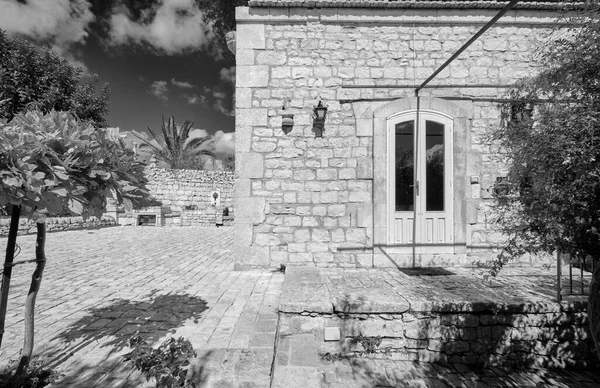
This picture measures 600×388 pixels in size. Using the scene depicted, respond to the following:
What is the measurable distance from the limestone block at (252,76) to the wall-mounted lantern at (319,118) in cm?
104

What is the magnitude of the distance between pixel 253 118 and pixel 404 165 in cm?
284

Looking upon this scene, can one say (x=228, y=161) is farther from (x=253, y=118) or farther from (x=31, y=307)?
(x=31, y=307)

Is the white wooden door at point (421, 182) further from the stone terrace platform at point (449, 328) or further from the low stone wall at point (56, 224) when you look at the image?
the low stone wall at point (56, 224)

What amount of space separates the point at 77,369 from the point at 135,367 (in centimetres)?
46

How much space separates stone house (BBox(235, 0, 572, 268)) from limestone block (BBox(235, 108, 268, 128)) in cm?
2

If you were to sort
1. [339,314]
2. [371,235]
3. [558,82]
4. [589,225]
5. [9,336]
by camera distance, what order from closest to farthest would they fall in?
[589,225] → [558,82] → [9,336] → [339,314] → [371,235]

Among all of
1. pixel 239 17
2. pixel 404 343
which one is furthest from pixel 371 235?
pixel 239 17

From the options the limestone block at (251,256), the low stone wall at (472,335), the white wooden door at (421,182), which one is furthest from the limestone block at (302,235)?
the low stone wall at (472,335)

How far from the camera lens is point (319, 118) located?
4895 millimetres

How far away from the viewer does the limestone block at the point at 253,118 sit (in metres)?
5.05

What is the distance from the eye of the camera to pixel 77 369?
2217 mm

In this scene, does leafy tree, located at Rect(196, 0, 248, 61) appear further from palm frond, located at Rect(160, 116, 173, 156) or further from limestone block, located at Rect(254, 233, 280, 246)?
palm frond, located at Rect(160, 116, 173, 156)

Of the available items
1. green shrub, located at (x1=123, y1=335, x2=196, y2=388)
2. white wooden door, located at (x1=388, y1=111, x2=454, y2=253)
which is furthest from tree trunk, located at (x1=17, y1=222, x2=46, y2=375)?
white wooden door, located at (x1=388, y1=111, x2=454, y2=253)

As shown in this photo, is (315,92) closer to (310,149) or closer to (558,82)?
(310,149)
